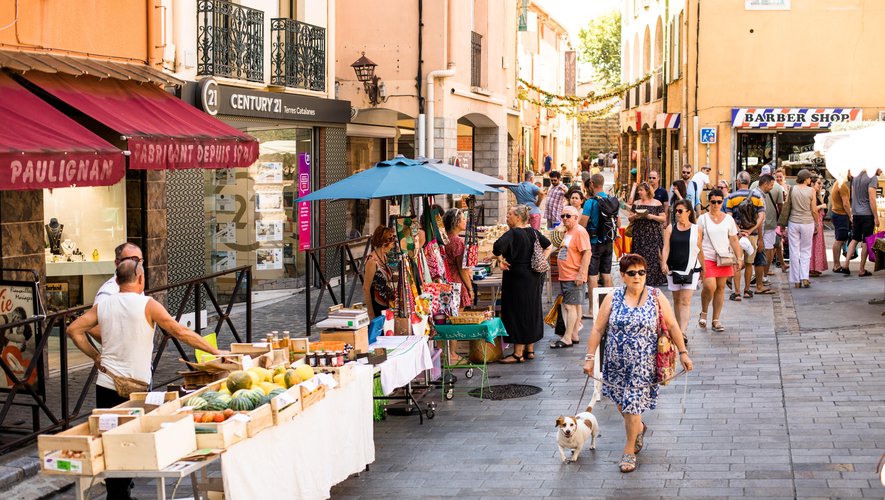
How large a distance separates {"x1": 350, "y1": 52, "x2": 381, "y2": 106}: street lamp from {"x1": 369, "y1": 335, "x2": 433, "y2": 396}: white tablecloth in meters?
12.2

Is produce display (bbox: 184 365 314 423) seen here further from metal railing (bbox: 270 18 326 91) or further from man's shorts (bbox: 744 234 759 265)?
man's shorts (bbox: 744 234 759 265)

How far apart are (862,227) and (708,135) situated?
1155 centimetres

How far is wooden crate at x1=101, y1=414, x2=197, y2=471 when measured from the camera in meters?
6.40

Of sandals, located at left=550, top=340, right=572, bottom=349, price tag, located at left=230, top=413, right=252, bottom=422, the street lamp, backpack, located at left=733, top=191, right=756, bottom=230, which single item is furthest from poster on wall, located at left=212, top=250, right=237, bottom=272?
price tag, located at left=230, top=413, right=252, bottom=422

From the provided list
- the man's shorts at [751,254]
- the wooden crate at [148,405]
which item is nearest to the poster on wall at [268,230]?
the man's shorts at [751,254]

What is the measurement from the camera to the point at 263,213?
19125 millimetres

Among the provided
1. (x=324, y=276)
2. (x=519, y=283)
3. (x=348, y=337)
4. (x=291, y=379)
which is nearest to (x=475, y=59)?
(x=324, y=276)

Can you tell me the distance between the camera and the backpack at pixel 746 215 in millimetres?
18359

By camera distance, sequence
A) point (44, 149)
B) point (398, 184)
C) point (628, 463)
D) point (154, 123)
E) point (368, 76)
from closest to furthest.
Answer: point (628, 463), point (44, 149), point (398, 184), point (154, 123), point (368, 76)

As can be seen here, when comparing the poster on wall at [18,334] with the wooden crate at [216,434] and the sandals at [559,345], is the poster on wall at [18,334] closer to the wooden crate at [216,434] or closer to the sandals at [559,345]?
the wooden crate at [216,434]

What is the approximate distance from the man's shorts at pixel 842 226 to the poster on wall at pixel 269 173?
31.6 ft

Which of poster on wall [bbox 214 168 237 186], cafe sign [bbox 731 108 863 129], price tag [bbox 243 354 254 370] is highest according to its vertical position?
cafe sign [bbox 731 108 863 129]

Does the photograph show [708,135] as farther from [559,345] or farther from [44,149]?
[44,149]

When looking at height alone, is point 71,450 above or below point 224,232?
below
